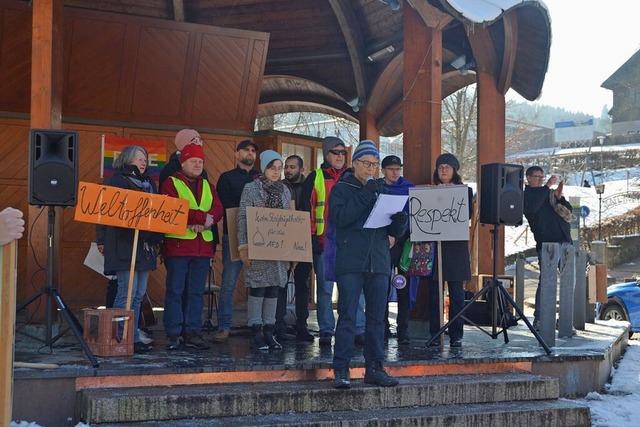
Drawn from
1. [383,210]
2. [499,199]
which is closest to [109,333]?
[383,210]

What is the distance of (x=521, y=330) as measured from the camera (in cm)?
998

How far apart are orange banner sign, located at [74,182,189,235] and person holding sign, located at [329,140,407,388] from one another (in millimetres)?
1437

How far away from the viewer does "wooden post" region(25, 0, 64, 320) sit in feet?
25.0

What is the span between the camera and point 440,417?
6.17m

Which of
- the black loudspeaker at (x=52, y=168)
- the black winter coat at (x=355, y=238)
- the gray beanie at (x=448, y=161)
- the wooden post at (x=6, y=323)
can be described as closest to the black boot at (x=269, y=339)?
the black winter coat at (x=355, y=238)

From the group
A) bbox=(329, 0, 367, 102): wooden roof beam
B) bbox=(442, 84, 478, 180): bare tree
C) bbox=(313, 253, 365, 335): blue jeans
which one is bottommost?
bbox=(313, 253, 365, 335): blue jeans

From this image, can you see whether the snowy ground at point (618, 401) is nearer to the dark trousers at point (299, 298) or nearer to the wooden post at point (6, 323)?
the wooden post at point (6, 323)

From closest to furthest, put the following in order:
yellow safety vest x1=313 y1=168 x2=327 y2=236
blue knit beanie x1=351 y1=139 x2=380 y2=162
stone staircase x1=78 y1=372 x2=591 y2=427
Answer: stone staircase x1=78 y1=372 x2=591 y2=427 < blue knit beanie x1=351 y1=139 x2=380 y2=162 < yellow safety vest x1=313 y1=168 x2=327 y2=236

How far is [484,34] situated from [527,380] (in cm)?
625

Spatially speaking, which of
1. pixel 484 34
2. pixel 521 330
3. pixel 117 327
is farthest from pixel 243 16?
pixel 117 327

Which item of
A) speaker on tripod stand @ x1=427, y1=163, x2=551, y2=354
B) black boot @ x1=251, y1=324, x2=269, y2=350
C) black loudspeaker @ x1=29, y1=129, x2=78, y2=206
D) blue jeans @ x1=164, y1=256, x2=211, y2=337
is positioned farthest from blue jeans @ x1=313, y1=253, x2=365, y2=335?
black loudspeaker @ x1=29, y1=129, x2=78, y2=206

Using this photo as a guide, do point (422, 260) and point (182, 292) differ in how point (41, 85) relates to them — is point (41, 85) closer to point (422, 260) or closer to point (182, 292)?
point (182, 292)

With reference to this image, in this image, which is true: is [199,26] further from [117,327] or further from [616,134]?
[616,134]

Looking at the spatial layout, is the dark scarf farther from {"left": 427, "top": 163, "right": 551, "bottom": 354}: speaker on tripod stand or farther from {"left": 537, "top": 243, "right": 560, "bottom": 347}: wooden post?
{"left": 537, "top": 243, "right": 560, "bottom": 347}: wooden post
